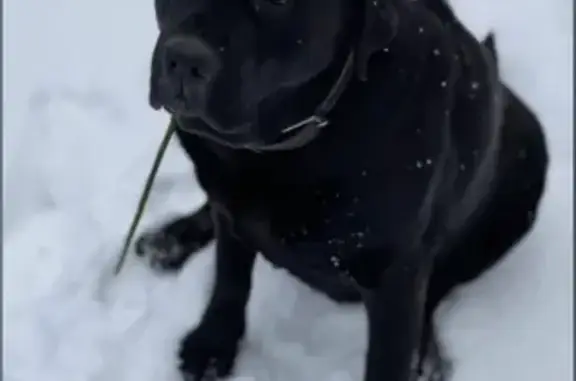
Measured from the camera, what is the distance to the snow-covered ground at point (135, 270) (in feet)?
6.57

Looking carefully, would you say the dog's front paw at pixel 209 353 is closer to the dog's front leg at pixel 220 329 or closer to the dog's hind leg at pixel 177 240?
the dog's front leg at pixel 220 329

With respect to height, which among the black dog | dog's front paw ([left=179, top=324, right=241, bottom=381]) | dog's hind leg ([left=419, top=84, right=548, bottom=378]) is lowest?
dog's front paw ([left=179, top=324, right=241, bottom=381])

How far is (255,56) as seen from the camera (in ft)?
4.60

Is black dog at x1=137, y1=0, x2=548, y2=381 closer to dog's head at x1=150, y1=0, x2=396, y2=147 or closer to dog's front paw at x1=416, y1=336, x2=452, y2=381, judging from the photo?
dog's head at x1=150, y1=0, x2=396, y2=147

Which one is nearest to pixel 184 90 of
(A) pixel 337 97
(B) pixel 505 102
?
(A) pixel 337 97

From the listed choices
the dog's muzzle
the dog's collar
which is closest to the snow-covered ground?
the dog's collar

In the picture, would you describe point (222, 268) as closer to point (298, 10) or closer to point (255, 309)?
point (255, 309)

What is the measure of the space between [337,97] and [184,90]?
21 centimetres

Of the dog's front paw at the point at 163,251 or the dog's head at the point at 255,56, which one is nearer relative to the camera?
the dog's head at the point at 255,56

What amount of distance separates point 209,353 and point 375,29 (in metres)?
0.76

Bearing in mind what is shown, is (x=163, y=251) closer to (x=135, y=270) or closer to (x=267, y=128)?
(x=135, y=270)

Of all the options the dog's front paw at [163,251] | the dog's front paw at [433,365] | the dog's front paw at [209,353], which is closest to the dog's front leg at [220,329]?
the dog's front paw at [209,353]

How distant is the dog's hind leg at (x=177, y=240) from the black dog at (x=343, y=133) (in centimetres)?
Result: 28

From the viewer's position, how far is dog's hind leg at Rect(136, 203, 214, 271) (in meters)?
2.14
